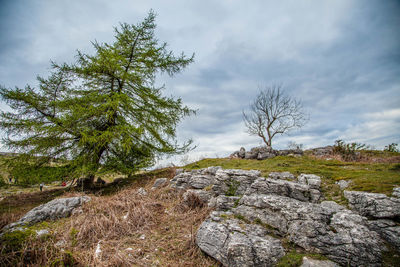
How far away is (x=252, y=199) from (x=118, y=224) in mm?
3544

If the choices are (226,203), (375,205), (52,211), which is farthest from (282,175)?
(52,211)

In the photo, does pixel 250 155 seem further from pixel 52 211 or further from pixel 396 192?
pixel 52 211

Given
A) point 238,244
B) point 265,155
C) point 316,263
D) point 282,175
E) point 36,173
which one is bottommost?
point 316,263

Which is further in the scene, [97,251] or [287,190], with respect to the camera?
[287,190]

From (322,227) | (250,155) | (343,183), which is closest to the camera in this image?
(322,227)

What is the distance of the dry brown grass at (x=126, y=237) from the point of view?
2889 millimetres

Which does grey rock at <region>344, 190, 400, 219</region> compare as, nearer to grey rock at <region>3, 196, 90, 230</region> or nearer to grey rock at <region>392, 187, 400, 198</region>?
grey rock at <region>392, 187, 400, 198</region>

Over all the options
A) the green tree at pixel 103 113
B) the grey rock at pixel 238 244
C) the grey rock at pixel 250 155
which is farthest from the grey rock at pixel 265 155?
the grey rock at pixel 238 244

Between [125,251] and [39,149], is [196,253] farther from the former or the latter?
[39,149]

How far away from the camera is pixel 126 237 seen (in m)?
3.79

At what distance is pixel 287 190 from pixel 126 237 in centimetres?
437

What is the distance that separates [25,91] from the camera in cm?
823

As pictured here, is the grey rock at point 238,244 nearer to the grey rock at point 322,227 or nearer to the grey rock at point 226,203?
the grey rock at point 322,227

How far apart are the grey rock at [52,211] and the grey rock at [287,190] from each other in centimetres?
576
